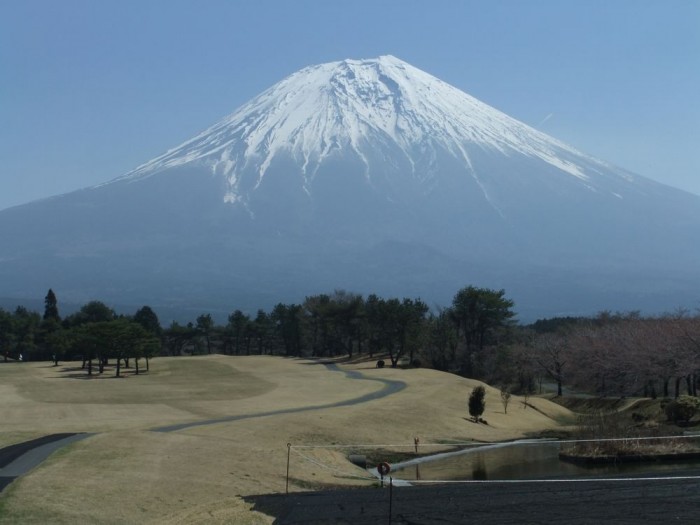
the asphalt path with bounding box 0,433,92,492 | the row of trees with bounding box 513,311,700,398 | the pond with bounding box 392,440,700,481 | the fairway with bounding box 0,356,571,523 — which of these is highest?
the row of trees with bounding box 513,311,700,398

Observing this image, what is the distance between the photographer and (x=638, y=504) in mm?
20922

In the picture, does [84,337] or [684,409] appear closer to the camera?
[684,409]

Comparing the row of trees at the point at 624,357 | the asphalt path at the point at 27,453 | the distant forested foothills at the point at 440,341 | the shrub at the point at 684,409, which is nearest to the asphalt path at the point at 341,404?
the asphalt path at the point at 27,453

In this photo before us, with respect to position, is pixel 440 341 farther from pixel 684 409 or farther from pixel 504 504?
pixel 504 504

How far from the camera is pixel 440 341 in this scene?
9725cm

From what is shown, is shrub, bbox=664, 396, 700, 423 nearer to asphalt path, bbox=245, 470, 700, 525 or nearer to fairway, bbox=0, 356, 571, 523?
fairway, bbox=0, 356, 571, 523

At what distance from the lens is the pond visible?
3162 cm

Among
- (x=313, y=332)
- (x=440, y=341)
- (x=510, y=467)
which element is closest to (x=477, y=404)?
(x=510, y=467)

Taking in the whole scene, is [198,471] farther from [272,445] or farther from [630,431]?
[630,431]

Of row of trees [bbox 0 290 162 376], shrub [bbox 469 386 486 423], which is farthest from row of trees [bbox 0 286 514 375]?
shrub [bbox 469 386 486 423]

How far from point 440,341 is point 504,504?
251 feet

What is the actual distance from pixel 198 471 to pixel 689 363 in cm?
3893

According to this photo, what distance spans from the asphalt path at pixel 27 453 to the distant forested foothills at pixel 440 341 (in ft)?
124

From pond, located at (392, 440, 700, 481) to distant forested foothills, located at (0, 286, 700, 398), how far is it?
67.4ft
